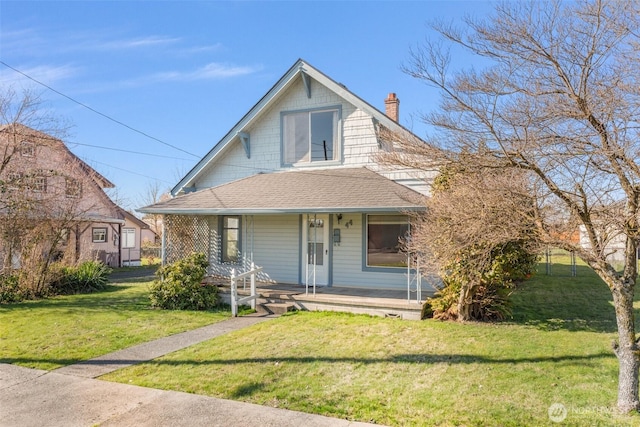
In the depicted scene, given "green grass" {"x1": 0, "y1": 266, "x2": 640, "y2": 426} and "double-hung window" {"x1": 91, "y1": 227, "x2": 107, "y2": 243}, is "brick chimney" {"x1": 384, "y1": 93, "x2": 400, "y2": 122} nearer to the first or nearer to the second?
"green grass" {"x1": 0, "y1": 266, "x2": 640, "y2": 426}

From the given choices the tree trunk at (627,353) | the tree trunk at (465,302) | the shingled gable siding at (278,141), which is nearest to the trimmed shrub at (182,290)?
the shingled gable siding at (278,141)

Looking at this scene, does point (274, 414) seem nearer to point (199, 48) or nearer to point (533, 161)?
point (533, 161)

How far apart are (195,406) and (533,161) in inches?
185

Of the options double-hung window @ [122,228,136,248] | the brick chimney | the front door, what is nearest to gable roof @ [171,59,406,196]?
the brick chimney

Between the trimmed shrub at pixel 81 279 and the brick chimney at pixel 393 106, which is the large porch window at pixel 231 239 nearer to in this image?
the trimmed shrub at pixel 81 279

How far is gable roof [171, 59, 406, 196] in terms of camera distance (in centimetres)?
1233

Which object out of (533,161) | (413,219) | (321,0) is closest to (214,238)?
(413,219)

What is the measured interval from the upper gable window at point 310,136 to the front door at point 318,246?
2142mm

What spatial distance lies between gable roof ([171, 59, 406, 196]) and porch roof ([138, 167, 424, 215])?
1262mm

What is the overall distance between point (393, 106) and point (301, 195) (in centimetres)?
492

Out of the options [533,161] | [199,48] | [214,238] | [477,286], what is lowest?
[477,286]

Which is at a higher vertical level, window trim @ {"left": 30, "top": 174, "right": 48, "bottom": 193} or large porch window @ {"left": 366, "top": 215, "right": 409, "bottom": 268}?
window trim @ {"left": 30, "top": 174, "right": 48, "bottom": 193}

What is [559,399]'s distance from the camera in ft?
15.7

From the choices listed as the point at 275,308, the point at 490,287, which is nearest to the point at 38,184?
the point at 275,308
